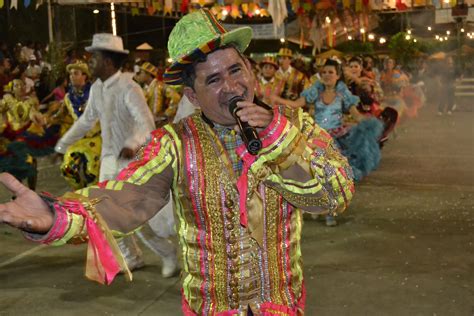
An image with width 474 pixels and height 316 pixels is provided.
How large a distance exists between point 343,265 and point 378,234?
114 centimetres

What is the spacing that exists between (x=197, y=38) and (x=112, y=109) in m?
3.69

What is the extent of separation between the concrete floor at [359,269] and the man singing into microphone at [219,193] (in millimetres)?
2846

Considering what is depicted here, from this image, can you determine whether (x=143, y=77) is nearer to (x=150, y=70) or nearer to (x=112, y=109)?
(x=150, y=70)

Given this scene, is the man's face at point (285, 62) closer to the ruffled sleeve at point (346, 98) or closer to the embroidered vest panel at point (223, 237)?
the ruffled sleeve at point (346, 98)

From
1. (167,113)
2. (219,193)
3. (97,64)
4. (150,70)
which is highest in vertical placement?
(97,64)

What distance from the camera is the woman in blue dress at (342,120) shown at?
8.77m

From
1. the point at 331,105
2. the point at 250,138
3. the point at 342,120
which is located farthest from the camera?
the point at 342,120

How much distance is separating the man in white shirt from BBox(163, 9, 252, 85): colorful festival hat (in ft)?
10.8

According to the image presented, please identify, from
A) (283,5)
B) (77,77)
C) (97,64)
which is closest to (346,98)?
(283,5)

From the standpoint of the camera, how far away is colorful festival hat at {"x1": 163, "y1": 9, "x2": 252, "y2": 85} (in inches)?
98.6

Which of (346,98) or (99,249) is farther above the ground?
(99,249)

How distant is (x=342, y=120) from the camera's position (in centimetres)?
896

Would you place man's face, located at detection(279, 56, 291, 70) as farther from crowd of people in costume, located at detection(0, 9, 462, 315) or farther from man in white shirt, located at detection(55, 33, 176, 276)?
crowd of people in costume, located at detection(0, 9, 462, 315)

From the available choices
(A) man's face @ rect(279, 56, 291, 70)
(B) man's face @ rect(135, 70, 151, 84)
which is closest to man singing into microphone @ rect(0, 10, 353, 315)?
(B) man's face @ rect(135, 70, 151, 84)
